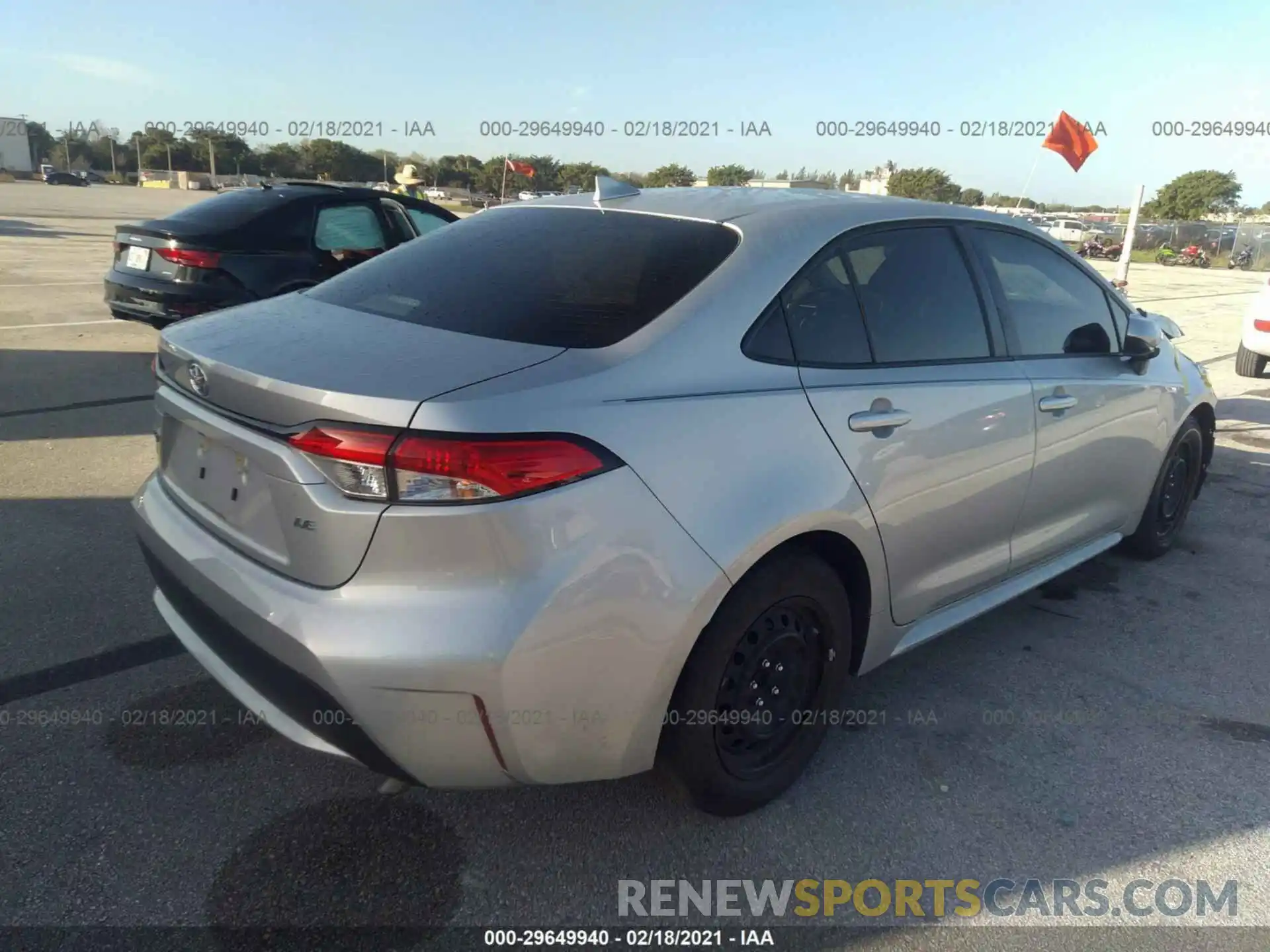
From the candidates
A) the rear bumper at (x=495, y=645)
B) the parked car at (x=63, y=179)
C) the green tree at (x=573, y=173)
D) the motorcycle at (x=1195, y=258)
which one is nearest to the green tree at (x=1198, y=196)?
the motorcycle at (x=1195, y=258)


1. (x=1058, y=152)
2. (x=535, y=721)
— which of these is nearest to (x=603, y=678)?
(x=535, y=721)

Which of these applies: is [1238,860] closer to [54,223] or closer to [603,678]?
[603,678]

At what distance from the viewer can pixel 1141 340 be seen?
3771 mm

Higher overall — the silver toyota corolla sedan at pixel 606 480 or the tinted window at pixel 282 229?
the tinted window at pixel 282 229

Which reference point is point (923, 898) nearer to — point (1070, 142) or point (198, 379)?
point (198, 379)

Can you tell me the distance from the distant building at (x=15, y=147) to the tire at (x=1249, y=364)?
8752cm

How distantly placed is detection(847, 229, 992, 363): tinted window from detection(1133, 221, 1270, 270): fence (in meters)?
37.7

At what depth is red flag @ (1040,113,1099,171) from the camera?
35.7 feet

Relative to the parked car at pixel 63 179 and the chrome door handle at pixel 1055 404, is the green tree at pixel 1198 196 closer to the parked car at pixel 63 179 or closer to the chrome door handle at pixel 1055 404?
the chrome door handle at pixel 1055 404

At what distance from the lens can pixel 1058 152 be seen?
10.9 metres

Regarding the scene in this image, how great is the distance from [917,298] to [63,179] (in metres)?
77.5

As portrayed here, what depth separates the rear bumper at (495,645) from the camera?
188 centimetres

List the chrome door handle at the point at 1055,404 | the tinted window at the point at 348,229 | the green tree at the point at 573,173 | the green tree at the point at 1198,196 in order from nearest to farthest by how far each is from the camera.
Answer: the chrome door handle at the point at 1055,404 → the tinted window at the point at 348,229 → the green tree at the point at 573,173 → the green tree at the point at 1198,196

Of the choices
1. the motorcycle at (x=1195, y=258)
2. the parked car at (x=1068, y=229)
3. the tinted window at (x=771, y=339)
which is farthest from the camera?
the parked car at (x=1068, y=229)
